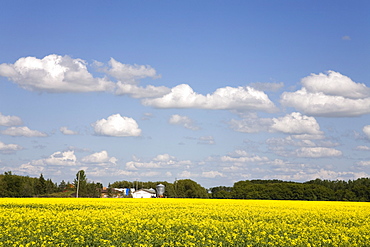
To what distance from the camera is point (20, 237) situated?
21.9 m

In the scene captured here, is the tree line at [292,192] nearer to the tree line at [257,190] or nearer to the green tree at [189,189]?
the tree line at [257,190]

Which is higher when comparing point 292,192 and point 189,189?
point 189,189

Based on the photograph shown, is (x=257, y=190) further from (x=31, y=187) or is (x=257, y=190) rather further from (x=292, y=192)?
(x=31, y=187)

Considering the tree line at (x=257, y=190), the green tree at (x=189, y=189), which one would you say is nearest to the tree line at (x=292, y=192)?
the tree line at (x=257, y=190)

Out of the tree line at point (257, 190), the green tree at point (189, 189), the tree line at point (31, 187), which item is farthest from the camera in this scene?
the green tree at point (189, 189)

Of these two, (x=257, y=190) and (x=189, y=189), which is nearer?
(x=257, y=190)

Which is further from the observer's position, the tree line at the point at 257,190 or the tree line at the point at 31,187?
the tree line at the point at 31,187

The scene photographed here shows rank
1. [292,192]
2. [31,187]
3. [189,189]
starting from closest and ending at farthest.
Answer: [292,192]
[31,187]
[189,189]

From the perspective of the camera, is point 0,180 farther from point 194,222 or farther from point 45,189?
point 194,222

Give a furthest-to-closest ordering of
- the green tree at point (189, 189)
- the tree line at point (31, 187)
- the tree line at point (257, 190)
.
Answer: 1. the green tree at point (189, 189)
2. the tree line at point (31, 187)
3. the tree line at point (257, 190)

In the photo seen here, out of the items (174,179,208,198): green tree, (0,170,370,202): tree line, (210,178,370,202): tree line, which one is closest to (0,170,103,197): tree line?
(0,170,370,202): tree line

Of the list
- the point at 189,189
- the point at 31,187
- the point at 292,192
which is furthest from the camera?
the point at 189,189

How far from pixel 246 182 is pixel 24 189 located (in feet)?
189

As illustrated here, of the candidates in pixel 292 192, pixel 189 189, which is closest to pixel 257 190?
pixel 292 192
